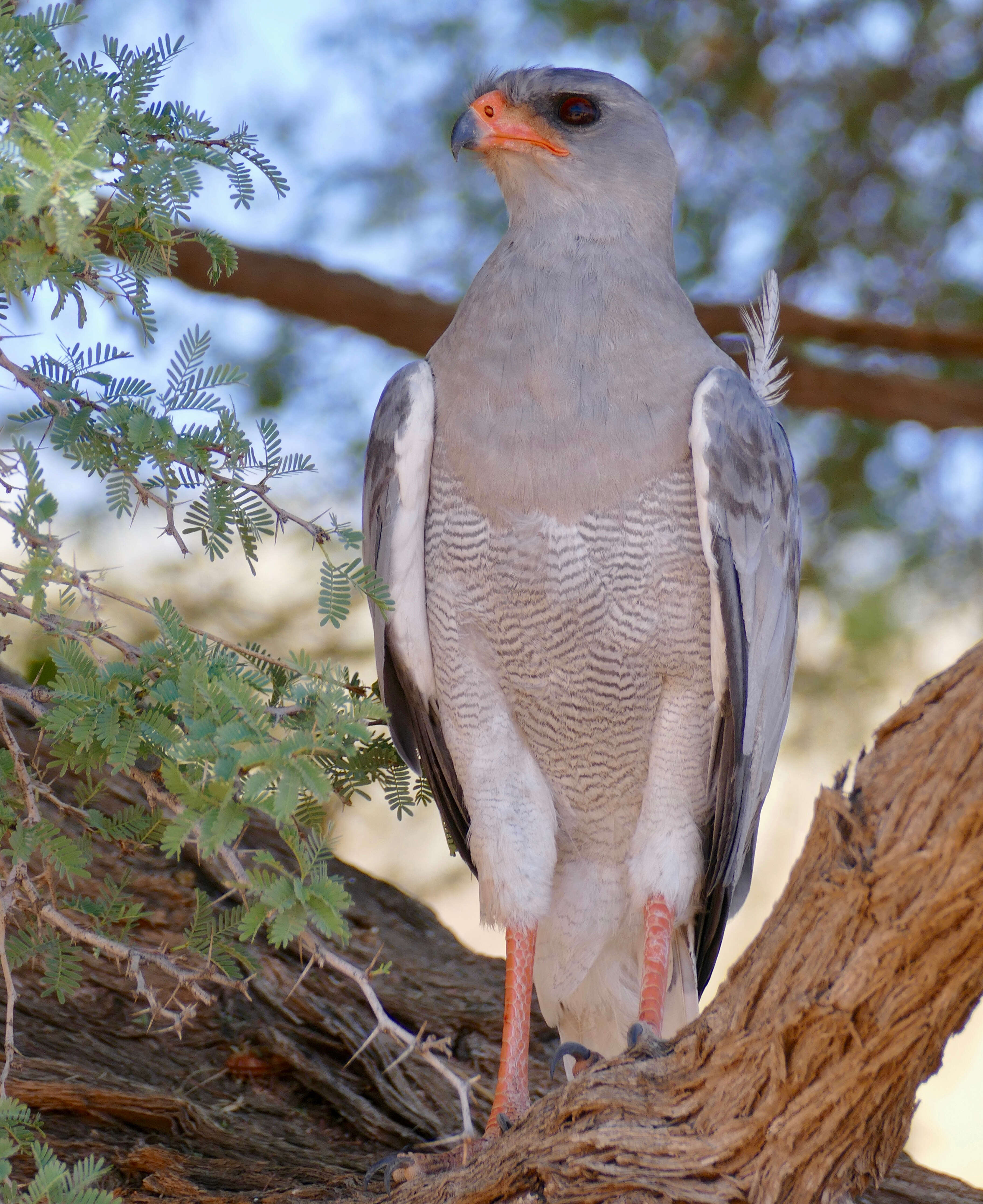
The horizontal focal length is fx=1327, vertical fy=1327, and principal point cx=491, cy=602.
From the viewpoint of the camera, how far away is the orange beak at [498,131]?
13.3 ft

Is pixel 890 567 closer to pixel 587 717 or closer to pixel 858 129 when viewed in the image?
pixel 858 129

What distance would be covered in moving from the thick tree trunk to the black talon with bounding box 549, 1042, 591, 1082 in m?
0.63

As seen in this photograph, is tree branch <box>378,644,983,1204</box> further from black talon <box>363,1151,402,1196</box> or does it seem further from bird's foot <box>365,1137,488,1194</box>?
black talon <box>363,1151,402,1196</box>

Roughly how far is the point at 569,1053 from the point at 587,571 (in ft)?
4.64

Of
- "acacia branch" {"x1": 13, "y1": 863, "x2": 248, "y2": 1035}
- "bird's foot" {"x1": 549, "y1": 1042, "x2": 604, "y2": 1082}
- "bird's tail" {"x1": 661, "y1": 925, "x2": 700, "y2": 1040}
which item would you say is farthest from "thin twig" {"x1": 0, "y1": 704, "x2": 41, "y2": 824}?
"bird's tail" {"x1": 661, "y1": 925, "x2": 700, "y2": 1040}

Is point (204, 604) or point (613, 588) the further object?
point (204, 604)

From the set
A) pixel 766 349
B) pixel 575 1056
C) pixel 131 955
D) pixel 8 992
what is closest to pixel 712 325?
pixel 766 349

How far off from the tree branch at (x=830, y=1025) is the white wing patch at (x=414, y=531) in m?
1.38

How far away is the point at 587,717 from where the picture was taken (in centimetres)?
378

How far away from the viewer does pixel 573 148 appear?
4.04m

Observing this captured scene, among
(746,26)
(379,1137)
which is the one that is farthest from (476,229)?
(379,1137)

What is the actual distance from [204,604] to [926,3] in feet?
15.7

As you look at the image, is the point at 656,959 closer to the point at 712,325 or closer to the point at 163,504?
the point at 163,504

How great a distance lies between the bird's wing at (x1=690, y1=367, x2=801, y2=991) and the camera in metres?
3.58
